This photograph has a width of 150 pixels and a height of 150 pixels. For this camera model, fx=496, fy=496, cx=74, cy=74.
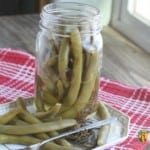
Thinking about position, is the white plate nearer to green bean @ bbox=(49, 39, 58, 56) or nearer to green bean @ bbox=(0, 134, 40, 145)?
green bean @ bbox=(0, 134, 40, 145)

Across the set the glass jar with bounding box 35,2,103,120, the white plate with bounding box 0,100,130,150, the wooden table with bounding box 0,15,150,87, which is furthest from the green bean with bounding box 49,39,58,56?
the wooden table with bounding box 0,15,150,87

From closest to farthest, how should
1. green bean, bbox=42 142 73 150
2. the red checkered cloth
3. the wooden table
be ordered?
1. green bean, bbox=42 142 73 150
2. the red checkered cloth
3. the wooden table

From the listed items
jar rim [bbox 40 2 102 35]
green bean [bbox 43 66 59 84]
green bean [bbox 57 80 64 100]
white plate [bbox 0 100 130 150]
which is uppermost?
jar rim [bbox 40 2 102 35]

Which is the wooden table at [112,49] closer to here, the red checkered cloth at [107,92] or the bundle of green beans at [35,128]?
the red checkered cloth at [107,92]

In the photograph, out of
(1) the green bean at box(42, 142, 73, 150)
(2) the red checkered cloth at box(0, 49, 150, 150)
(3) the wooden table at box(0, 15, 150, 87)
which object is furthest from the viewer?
(3) the wooden table at box(0, 15, 150, 87)

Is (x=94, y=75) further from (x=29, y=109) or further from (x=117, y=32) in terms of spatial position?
(x=117, y=32)

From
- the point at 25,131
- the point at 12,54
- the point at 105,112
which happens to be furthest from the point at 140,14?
the point at 25,131

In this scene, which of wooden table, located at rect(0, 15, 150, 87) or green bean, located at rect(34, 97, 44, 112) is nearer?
green bean, located at rect(34, 97, 44, 112)

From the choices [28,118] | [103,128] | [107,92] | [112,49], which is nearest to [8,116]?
[28,118]

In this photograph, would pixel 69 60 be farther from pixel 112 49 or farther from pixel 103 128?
pixel 112 49
